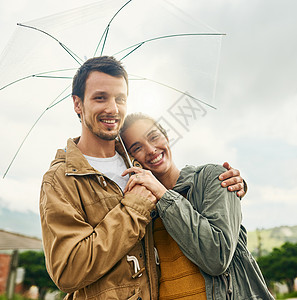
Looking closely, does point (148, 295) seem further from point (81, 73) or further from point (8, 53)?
point (8, 53)

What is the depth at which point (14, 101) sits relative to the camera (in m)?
2.22

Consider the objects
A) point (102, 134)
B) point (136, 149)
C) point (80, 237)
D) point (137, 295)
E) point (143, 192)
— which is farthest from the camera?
point (136, 149)

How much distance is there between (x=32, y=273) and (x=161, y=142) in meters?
17.9

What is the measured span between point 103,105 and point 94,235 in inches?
33.1

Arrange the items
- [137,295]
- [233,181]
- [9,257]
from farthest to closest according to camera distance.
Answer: [9,257]
[233,181]
[137,295]

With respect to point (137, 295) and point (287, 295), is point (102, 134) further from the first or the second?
point (287, 295)

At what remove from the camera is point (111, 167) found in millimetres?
2166

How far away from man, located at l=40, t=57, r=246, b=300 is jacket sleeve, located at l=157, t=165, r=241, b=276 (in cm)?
12

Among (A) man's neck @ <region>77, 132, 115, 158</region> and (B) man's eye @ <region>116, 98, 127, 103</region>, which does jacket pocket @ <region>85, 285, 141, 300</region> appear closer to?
(A) man's neck @ <region>77, 132, 115, 158</region>

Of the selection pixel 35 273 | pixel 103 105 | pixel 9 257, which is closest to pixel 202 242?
pixel 103 105

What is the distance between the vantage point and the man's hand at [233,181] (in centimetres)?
196

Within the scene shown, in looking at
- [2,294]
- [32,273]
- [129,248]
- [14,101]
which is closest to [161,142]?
[129,248]

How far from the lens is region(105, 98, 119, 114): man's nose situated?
2037 mm

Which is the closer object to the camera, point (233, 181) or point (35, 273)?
point (233, 181)
